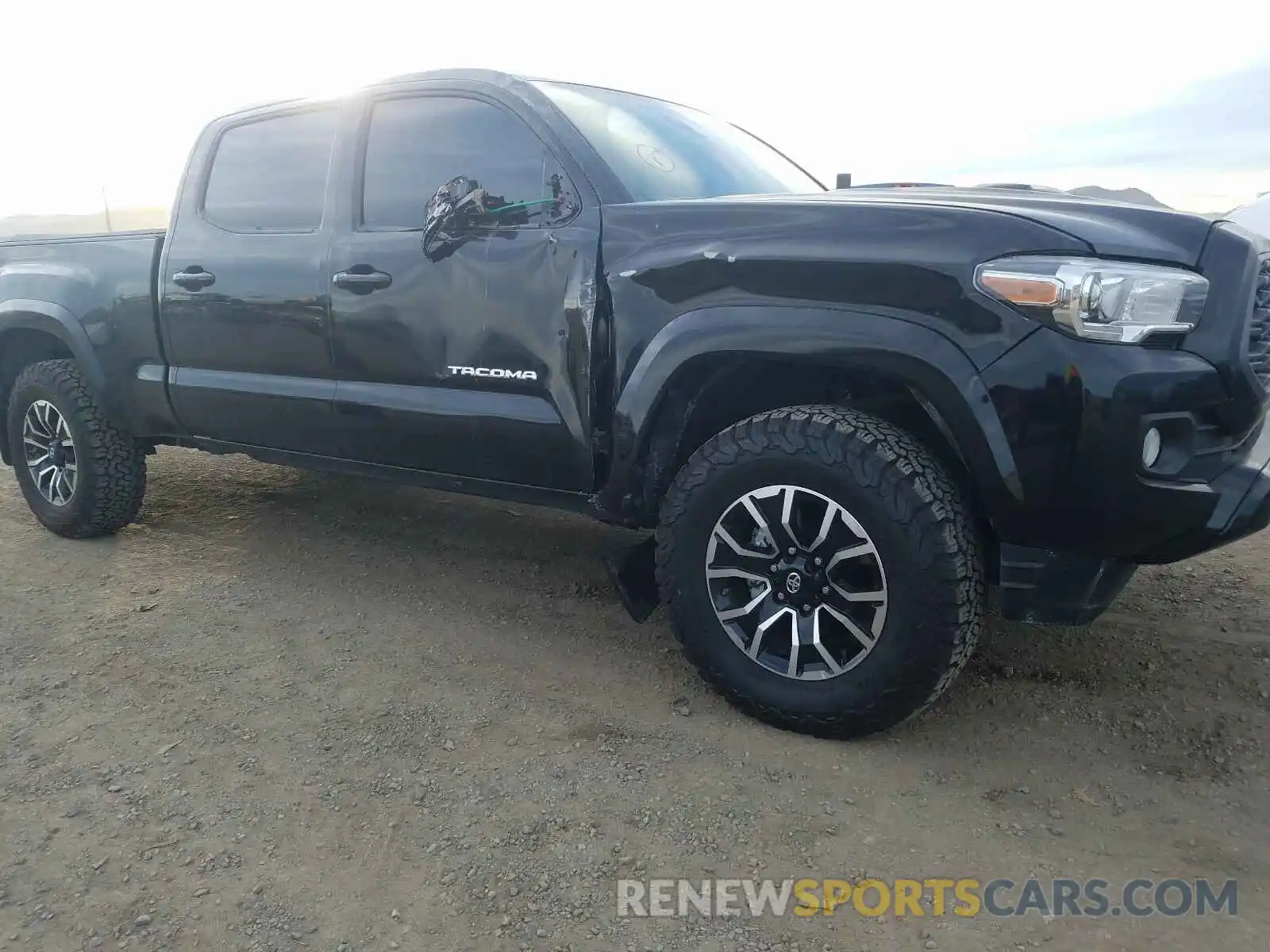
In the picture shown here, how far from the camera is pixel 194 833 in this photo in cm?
228

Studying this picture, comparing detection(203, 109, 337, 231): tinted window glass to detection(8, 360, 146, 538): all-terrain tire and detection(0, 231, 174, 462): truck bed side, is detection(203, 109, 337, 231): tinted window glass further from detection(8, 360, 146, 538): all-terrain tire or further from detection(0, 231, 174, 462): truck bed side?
detection(8, 360, 146, 538): all-terrain tire

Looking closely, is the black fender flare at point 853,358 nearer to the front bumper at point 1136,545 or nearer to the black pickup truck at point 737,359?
the black pickup truck at point 737,359

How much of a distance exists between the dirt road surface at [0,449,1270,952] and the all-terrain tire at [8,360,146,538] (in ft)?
2.00

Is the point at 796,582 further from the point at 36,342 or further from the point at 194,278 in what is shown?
the point at 36,342

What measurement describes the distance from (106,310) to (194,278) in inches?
24.3

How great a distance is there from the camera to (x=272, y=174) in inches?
148

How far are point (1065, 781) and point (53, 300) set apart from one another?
4528 millimetres

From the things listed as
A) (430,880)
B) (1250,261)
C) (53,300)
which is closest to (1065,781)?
(1250,261)

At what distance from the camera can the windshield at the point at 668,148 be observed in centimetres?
308

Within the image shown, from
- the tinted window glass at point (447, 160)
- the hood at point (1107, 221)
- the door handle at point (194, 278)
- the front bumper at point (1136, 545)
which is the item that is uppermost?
the tinted window glass at point (447, 160)

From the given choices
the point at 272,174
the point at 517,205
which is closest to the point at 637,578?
the point at 517,205

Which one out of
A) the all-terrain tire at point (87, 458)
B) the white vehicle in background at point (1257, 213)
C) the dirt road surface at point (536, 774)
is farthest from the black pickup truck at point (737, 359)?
the white vehicle in background at point (1257, 213)

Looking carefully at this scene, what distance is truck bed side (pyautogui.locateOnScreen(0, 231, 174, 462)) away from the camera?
4.03 metres

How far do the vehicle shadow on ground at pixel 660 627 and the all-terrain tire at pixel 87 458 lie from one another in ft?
1.07
